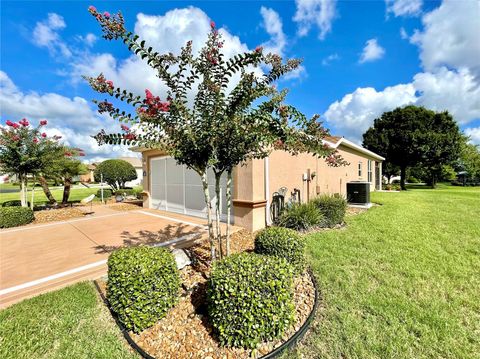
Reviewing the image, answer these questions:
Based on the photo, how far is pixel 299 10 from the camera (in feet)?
22.7

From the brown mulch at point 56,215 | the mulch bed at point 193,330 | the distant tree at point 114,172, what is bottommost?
the mulch bed at point 193,330

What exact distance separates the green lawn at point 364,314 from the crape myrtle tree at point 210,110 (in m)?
2.04

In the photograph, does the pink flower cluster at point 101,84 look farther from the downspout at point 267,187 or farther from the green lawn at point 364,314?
the downspout at point 267,187

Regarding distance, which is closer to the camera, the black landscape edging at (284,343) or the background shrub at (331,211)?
the black landscape edging at (284,343)

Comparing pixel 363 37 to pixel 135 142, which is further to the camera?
pixel 363 37

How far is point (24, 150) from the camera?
348 inches

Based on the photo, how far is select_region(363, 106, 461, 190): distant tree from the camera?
2100 centimetres

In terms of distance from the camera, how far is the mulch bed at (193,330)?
7.50 ft

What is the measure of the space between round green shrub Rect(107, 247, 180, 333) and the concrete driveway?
5.51 ft

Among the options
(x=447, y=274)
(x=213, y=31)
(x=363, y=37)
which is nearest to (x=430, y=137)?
(x=363, y=37)

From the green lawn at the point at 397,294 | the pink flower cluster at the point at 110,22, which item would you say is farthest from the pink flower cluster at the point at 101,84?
the green lawn at the point at 397,294

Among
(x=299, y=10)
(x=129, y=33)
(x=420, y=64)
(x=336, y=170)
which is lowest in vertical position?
(x=336, y=170)

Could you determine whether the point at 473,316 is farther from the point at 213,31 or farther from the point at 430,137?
the point at 430,137

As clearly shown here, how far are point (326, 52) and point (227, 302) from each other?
9069mm
